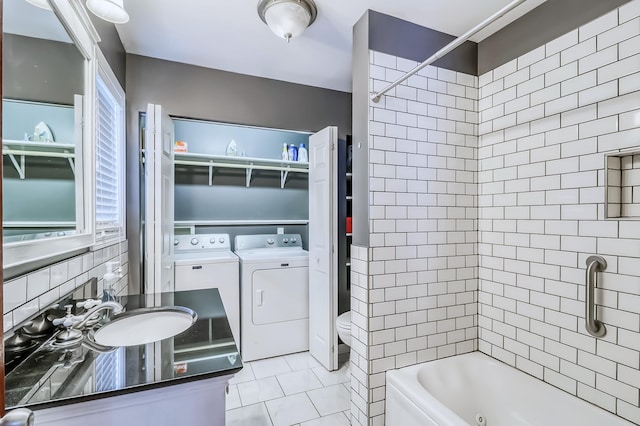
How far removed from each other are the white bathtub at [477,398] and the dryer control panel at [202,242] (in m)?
2.07

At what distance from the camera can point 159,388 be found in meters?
0.87

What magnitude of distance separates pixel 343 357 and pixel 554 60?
267 cm

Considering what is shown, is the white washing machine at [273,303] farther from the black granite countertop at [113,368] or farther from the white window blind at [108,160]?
the black granite countertop at [113,368]

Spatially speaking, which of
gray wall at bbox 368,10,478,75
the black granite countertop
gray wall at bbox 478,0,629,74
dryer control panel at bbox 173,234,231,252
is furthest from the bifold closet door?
the black granite countertop

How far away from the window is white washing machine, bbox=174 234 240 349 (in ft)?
1.90

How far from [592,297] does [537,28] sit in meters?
1.47

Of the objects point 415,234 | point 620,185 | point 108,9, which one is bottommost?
point 415,234

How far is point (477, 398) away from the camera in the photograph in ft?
5.82

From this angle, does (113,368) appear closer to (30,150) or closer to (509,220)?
(30,150)

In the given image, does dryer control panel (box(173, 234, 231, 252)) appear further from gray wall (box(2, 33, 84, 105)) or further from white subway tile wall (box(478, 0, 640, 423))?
white subway tile wall (box(478, 0, 640, 423))

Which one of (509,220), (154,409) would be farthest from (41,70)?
(509,220)

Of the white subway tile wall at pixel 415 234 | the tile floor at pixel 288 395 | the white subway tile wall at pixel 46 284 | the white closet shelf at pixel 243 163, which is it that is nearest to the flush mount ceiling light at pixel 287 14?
the white subway tile wall at pixel 415 234

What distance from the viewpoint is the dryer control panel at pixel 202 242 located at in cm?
294

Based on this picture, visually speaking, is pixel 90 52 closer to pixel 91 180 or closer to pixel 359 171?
pixel 91 180
